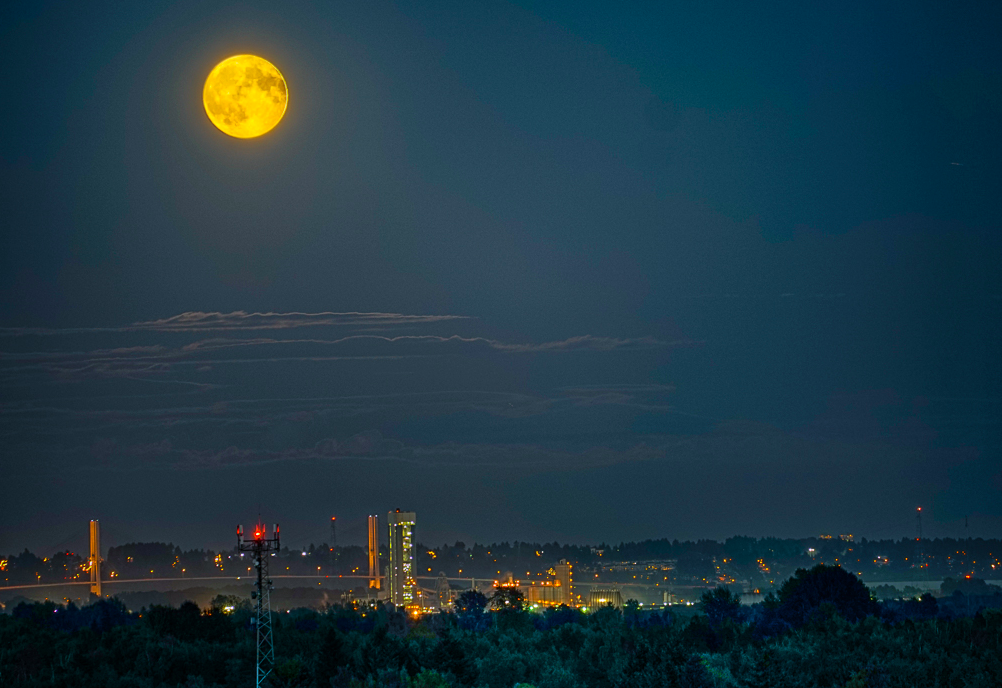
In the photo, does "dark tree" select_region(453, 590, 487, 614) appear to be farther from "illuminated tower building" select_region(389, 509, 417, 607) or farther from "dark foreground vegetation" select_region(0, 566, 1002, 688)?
"illuminated tower building" select_region(389, 509, 417, 607)

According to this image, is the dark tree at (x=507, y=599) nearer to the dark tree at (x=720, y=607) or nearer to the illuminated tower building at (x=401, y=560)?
the dark tree at (x=720, y=607)

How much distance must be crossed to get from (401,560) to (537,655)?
401ft

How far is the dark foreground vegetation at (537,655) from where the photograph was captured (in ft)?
171

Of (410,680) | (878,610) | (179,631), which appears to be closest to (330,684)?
(410,680)

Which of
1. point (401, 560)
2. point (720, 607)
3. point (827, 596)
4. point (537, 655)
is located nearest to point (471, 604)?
point (720, 607)

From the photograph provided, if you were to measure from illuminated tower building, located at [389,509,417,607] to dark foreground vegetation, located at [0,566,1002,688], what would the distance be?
92.2m

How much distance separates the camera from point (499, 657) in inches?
2628

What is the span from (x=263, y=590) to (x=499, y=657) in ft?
91.5

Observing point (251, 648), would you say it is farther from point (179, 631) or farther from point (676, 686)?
point (676, 686)

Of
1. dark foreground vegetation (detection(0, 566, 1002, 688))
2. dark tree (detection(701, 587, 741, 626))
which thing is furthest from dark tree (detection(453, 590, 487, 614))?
dark foreground vegetation (detection(0, 566, 1002, 688))

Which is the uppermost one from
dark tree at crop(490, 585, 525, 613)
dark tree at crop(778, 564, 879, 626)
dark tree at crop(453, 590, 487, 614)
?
dark tree at crop(778, 564, 879, 626)

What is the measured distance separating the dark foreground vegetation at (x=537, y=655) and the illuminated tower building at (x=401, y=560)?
92250mm

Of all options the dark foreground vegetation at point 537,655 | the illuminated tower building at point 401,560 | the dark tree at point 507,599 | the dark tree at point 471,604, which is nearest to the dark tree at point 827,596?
the dark foreground vegetation at point 537,655

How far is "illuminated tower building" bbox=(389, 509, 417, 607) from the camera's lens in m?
188
